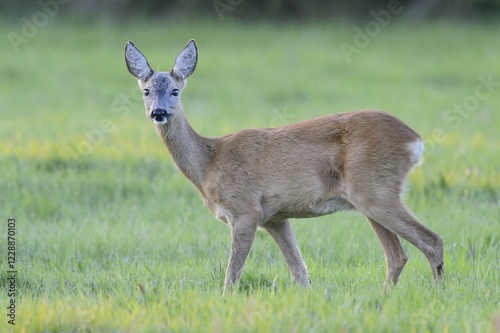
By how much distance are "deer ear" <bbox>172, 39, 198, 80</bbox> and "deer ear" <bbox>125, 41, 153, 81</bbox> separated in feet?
0.68

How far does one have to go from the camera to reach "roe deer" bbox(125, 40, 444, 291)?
612 cm

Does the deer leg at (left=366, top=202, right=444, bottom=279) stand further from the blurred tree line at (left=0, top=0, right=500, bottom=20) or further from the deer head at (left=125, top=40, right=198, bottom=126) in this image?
the blurred tree line at (left=0, top=0, right=500, bottom=20)

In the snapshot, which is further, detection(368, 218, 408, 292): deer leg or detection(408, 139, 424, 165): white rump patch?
detection(368, 218, 408, 292): deer leg

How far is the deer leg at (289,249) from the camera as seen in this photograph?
6.36 meters

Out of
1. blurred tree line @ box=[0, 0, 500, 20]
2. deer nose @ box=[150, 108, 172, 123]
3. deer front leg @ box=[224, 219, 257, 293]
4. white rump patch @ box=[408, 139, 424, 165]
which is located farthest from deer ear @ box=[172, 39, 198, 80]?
blurred tree line @ box=[0, 0, 500, 20]

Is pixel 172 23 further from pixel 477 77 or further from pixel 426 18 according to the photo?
pixel 477 77

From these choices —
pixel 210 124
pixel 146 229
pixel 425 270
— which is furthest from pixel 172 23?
pixel 425 270

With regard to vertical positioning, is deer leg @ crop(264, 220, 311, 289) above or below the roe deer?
below

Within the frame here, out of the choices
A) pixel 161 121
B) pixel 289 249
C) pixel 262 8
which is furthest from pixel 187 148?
pixel 262 8

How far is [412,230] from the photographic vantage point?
238 inches

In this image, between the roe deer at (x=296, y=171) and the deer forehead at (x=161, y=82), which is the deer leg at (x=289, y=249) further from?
the deer forehead at (x=161, y=82)

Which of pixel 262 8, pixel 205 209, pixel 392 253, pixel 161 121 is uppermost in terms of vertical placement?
pixel 262 8

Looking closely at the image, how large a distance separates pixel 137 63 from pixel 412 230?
236 cm

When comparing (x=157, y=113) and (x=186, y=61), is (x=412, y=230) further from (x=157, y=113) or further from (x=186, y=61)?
(x=186, y=61)
